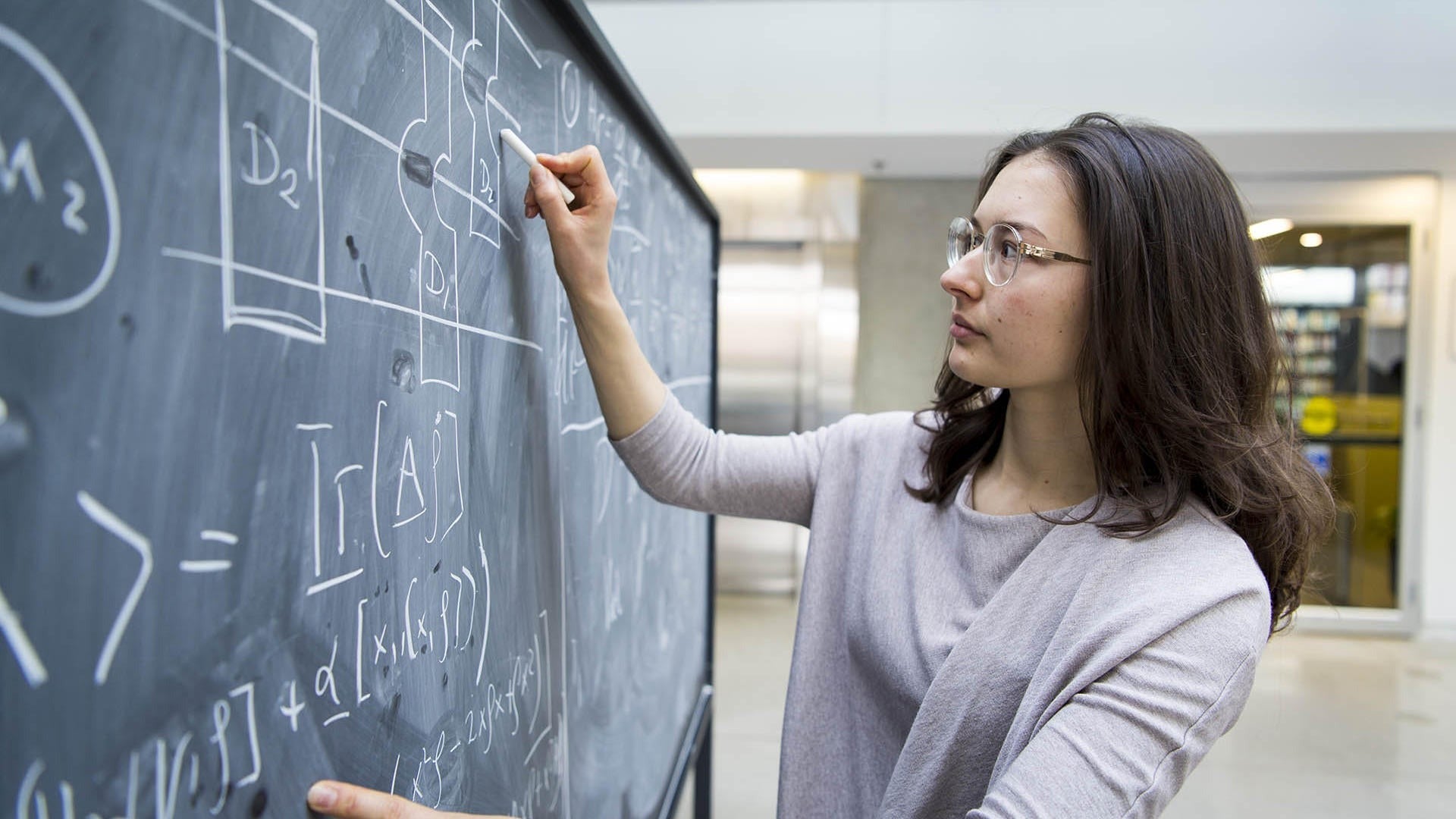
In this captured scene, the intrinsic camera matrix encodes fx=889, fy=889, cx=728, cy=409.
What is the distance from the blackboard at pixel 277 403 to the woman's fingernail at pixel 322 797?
15 millimetres

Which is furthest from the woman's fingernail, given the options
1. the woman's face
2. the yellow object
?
the yellow object

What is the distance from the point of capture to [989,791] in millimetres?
705

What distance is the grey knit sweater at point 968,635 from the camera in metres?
0.71

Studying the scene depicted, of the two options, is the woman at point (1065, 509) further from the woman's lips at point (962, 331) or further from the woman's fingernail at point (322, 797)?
the woman's fingernail at point (322, 797)

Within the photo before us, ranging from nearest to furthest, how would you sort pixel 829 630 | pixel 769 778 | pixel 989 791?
pixel 989 791 < pixel 829 630 < pixel 769 778

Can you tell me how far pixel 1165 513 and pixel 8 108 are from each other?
2.78 feet

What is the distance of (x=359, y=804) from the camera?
528 millimetres

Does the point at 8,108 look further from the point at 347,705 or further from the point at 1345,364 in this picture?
the point at 1345,364

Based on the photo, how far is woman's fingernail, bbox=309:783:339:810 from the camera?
1.65 feet

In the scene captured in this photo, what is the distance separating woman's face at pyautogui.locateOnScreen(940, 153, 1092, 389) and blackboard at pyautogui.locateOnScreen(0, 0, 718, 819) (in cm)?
42

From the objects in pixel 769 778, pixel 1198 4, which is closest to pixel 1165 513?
pixel 769 778

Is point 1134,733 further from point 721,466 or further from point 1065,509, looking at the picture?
point 721,466

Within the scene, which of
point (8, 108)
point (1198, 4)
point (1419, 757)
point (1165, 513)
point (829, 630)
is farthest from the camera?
point (1198, 4)

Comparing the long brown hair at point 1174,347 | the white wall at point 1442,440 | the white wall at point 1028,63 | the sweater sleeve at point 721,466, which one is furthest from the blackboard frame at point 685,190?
the white wall at point 1442,440
